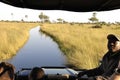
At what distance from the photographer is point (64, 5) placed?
20.1 ft

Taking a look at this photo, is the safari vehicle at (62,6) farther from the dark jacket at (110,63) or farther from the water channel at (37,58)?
the water channel at (37,58)

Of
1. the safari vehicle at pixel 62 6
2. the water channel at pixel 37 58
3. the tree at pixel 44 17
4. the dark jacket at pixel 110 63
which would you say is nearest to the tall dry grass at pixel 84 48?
the water channel at pixel 37 58

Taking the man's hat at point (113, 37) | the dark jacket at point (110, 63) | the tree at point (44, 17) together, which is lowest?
the tree at point (44, 17)

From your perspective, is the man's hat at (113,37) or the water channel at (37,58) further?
the water channel at (37,58)

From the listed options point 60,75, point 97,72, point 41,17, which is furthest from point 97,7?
point 41,17

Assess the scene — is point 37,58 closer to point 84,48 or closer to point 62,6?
point 84,48

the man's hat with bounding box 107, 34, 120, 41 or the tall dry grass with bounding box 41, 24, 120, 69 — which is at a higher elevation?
the man's hat with bounding box 107, 34, 120, 41

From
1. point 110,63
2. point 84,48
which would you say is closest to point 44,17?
point 84,48

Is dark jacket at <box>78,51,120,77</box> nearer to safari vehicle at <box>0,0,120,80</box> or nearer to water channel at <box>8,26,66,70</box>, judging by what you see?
safari vehicle at <box>0,0,120,80</box>

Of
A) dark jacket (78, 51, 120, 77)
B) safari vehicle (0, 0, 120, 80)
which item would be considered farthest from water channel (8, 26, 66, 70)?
dark jacket (78, 51, 120, 77)

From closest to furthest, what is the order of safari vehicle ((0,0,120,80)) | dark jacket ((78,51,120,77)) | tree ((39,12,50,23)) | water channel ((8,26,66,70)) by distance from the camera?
dark jacket ((78,51,120,77)) → safari vehicle ((0,0,120,80)) → water channel ((8,26,66,70)) → tree ((39,12,50,23))

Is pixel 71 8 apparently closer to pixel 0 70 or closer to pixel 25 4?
pixel 25 4

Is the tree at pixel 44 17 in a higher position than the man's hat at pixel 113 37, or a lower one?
lower

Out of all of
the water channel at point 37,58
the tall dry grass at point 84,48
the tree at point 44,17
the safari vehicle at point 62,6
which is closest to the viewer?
the safari vehicle at point 62,6
